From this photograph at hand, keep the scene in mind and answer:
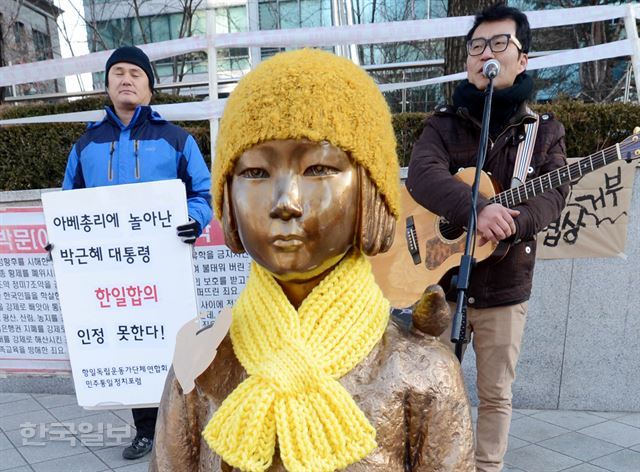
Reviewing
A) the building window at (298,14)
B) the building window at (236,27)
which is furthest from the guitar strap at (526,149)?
the building window at (298,14)

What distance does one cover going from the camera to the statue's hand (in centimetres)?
115

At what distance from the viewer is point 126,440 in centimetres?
376

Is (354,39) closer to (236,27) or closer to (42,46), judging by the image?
(42,46)

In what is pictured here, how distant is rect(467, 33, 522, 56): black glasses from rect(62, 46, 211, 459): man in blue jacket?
162 cm

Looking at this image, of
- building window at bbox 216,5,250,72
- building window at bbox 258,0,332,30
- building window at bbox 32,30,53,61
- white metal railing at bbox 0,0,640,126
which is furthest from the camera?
building window at bbox 258,0,332,30

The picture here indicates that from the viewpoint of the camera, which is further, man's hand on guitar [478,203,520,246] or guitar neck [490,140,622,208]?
guitar neck [490,140,622,208]

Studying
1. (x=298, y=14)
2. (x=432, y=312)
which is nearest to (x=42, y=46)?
(x=298, y=14)

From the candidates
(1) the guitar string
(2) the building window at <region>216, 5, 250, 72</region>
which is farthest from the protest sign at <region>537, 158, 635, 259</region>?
(2) the building window at <region>216, 5, 250, 72</region>

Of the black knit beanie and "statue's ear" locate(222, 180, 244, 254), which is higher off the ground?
the black knit beanie

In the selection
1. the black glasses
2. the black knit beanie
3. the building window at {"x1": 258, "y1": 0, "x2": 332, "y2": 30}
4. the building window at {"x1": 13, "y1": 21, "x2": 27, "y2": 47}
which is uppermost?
the building window at {"x1": 258, "y1": 0, "x2": 332, "y2": 30}

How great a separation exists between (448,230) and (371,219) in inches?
69.0

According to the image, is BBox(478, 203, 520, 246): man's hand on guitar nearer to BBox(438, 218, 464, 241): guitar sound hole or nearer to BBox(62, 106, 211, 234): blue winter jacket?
BBox(438, 218, 464, 241): guitar sound hole

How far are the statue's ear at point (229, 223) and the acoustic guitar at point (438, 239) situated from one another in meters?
1.53

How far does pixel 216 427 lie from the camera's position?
1.11 metres
